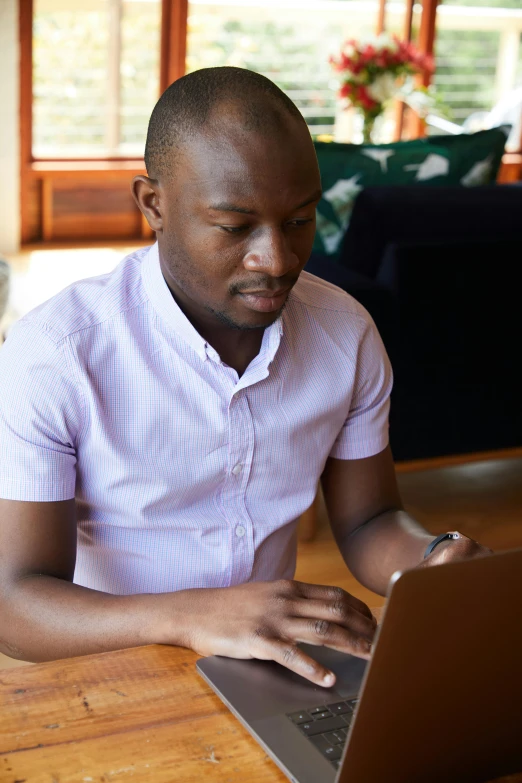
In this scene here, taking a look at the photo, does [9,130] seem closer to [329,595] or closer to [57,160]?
[57,160]

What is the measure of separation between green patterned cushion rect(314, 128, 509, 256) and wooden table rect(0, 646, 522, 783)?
2.05 m

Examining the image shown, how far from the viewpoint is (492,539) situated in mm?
2588

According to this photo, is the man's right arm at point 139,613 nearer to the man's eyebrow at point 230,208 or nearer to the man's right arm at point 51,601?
the man's right arm at point 51,601

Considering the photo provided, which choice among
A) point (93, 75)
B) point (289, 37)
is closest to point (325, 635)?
point (93, 75)

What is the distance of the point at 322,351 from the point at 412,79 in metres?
5.34

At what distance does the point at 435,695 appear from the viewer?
0.62 m

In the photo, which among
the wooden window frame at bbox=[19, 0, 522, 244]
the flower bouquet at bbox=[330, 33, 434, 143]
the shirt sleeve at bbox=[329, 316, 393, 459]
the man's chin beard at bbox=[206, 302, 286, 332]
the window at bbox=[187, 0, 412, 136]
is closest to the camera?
the man's chin beard at bbox=[206, 302, 286, 332]

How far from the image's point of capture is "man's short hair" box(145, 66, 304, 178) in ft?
3.36

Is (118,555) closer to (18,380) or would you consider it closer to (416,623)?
(18,380)

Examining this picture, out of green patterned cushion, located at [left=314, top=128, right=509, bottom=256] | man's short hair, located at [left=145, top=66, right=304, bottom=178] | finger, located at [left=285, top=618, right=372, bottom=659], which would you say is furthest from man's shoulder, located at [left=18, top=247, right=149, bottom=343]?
green patterned cushion, located at [left=314, top=128, right=509, bottom=256]

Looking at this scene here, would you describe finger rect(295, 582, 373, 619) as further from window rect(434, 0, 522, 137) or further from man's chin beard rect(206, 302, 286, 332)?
window rect(434, 0, 522, 137)

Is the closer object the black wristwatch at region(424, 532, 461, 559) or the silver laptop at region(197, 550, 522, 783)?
the silver laptop at region(197, 550, 522, 783)

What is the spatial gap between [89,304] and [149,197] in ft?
0.44

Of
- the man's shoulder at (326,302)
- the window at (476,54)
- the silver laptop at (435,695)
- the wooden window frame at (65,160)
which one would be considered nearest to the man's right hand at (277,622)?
the silver laptop at (435,695)
